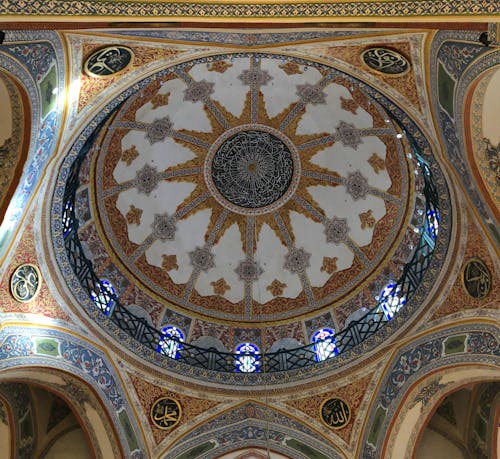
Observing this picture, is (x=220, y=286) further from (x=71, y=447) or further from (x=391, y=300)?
(x=71, y=447)

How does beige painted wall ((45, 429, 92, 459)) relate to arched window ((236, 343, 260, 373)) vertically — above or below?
below

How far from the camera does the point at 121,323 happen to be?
12.5 metres

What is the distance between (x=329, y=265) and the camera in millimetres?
15008

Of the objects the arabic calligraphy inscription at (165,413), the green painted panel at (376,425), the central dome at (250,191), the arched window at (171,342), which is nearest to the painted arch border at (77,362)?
the arabic calligraphy inscription at (165,413)

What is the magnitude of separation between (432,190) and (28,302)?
783 cm

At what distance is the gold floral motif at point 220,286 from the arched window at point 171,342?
5.37 feet

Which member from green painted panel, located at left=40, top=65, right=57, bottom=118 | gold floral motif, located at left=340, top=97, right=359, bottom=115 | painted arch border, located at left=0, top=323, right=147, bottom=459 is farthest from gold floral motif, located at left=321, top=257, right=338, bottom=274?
green painted panel, located at left=40, top=65, right=57, bottom=118

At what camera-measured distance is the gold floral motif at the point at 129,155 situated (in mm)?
14211

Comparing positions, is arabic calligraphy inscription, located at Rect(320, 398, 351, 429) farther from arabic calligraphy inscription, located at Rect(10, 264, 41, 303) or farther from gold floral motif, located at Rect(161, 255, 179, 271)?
arabic calligraphy inscription, located at Rect(10, 264, 41, 303)

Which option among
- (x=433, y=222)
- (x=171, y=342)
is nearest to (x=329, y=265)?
(x=433, y=222)

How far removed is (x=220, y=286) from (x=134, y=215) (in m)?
2.77

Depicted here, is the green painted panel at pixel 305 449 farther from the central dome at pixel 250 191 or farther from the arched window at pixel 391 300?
the central dome at pixel 250 191

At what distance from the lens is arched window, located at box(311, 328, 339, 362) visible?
13.2 meters

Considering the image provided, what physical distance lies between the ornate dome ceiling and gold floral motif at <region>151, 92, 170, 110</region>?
0.09 ft
